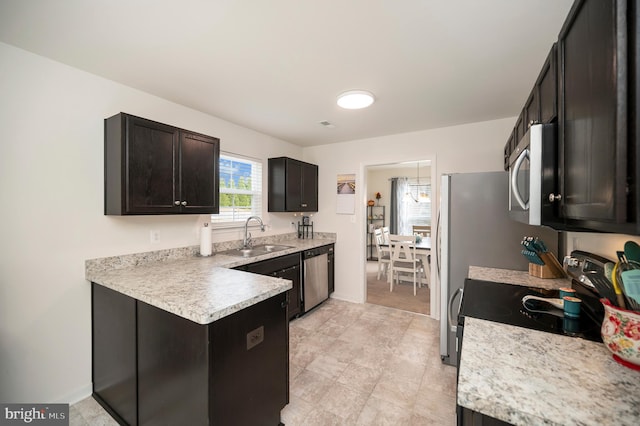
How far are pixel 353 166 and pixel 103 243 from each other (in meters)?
3.10

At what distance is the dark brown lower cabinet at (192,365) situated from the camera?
1.26 meters

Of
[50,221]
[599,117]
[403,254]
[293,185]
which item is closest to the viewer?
[599,117]

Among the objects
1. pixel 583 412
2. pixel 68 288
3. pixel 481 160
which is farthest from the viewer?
pixel 481 160

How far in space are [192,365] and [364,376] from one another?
4.80 feet

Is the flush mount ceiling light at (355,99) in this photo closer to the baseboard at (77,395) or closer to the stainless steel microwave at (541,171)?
the stainless steel microwave at (541,171)

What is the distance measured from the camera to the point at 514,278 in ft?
6.29

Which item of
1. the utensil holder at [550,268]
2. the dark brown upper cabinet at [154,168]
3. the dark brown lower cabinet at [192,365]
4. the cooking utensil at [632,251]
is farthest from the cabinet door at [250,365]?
the utensil holder at [550,268]

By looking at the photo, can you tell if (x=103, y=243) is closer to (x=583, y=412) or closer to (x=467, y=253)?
(x=583, y=412)

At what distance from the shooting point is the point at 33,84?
1.73 meters

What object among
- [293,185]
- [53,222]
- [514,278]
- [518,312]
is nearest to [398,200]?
[293,185]

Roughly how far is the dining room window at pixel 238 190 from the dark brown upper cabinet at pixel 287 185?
0.18m

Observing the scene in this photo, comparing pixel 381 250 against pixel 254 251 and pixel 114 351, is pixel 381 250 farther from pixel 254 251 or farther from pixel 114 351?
pixel 114 351

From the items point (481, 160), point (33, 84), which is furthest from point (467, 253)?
point (33, 84)

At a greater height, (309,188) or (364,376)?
(309,188)
